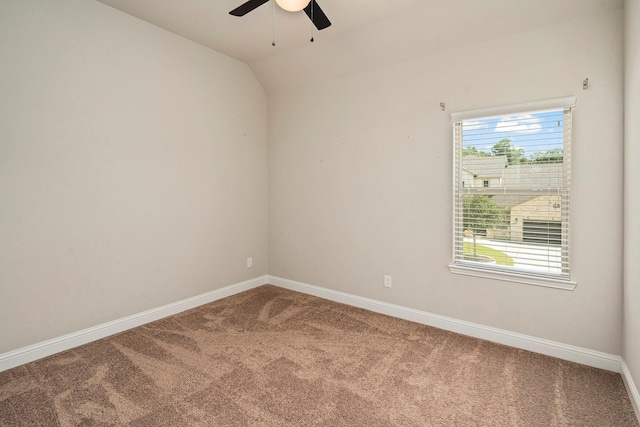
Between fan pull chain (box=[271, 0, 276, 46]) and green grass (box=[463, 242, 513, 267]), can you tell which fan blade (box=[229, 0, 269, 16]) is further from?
green grass (box=[463, 242, 513, 267])

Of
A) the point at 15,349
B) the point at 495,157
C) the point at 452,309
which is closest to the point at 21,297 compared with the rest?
the point at 15,349

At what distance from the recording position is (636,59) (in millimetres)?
1915

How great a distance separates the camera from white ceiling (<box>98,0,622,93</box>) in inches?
98.4

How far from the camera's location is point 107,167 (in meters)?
2.86

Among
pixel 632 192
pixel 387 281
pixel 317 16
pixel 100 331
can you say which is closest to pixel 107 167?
pixel 100 331

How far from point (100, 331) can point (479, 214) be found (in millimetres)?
3492

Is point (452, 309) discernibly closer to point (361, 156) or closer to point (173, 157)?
point (361, 156)

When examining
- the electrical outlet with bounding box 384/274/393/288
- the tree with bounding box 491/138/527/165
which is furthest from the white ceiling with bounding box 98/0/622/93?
the electrical outlet with bounding box 384/274/393/288

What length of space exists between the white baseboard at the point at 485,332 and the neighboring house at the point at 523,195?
2.67 feet

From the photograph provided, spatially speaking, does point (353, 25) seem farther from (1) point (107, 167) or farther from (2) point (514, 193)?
(1) point (107, 167)

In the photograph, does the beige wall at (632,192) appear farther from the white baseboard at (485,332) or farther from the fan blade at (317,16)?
the fan blade at (317,16)

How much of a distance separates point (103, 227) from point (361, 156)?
8.43ft

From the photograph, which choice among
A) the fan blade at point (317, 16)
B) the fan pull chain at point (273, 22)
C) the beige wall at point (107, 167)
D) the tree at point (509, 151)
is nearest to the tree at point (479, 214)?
the tree at point (509, 151)

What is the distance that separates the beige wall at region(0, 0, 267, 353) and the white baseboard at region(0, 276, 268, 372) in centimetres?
6
